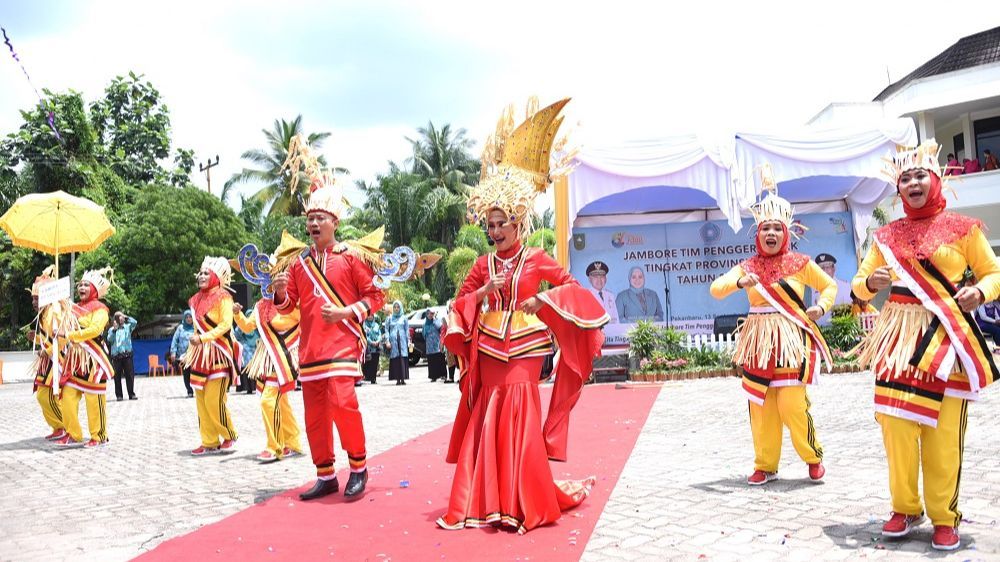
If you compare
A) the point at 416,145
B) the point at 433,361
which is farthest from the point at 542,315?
the point at 416,145

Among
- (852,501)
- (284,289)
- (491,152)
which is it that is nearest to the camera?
(852,501)

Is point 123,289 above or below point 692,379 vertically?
above

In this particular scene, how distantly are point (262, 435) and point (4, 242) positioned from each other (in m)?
24.5

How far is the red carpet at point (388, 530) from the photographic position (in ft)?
13.7

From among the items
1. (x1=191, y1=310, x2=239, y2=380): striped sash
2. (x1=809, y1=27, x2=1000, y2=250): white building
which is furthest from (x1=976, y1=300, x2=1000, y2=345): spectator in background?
(x1=809, y1=27, x2=1000, y2=250): white building

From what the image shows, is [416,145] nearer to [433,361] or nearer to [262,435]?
[433,361]

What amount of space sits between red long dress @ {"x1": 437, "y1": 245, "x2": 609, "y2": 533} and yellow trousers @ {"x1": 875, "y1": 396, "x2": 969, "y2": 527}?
1715 mm

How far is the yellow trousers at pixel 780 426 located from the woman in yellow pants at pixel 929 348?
4.31ft

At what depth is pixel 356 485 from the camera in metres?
5.67

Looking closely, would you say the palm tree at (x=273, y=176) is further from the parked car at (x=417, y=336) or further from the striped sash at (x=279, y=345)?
the striped sash at (x=279, y=345)

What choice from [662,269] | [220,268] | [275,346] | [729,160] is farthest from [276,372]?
[662,269]

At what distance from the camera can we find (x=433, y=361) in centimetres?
1834

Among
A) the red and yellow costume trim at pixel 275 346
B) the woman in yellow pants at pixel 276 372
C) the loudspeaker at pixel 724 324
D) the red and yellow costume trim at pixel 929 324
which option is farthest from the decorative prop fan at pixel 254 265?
the loudspeaker at pixel 724 324

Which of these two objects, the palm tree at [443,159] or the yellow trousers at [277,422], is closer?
the yellow trousers at [277,422]
